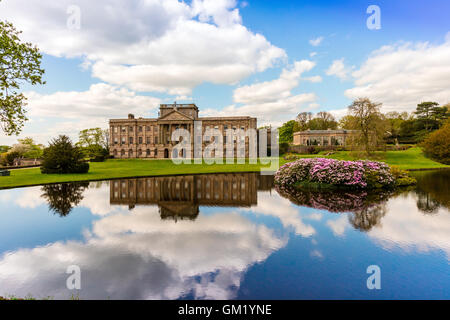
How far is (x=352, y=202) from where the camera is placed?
12.1 m

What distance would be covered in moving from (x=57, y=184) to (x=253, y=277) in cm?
2013

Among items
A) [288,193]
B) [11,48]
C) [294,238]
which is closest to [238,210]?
[294,238]

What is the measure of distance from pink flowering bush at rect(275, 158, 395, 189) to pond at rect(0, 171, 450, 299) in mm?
4063

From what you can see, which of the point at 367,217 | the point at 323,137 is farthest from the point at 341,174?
the point at 323,137

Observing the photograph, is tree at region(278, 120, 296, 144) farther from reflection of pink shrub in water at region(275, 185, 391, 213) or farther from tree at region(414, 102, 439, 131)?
reflection of pink shrub in water at region(275, 185, 391, 213)

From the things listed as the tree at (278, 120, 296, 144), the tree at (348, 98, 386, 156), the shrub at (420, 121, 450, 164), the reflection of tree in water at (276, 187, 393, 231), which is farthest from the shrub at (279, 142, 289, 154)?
the reflection of tree in water at (276, 187, 393, 231)

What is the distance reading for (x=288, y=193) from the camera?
15.0 m

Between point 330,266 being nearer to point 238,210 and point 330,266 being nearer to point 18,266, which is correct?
point 238,210

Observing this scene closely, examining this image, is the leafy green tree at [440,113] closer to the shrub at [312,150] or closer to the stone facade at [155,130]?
the shrub at [312,150]

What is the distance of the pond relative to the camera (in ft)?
15.4

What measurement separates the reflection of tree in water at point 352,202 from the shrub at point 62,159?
73.3 feet

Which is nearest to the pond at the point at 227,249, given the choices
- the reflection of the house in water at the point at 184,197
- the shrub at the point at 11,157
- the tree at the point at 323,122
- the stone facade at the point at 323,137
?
the reflection of the house in water at the point at 184,197

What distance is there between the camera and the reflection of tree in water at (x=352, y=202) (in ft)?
29.7

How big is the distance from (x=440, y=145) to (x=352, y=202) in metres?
36.6
